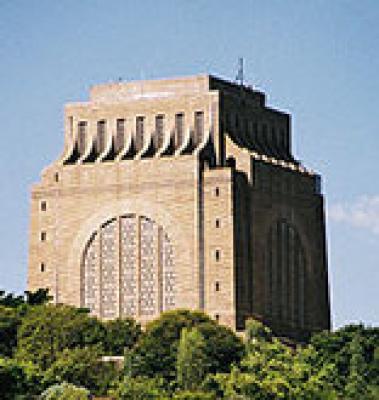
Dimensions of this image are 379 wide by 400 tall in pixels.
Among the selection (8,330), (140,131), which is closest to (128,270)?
(140,131)

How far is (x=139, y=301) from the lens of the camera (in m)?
176

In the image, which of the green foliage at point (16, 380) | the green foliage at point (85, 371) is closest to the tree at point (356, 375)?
the green foliage at point (85, 371)

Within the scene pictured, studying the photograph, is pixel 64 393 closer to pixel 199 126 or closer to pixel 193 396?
pixel 193 396

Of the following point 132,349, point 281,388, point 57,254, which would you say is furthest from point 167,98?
point 281,388

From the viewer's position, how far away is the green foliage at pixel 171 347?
512ft

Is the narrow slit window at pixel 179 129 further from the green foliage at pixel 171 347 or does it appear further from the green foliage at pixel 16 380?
the green foliage at pixel 16 380

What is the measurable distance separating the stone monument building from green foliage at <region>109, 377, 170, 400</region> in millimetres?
27153

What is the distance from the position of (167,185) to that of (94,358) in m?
25.2

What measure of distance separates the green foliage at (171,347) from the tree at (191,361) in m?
1.30

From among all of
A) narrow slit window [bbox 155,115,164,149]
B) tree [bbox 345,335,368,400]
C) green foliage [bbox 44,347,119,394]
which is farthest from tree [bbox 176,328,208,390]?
narrow slit window [bbox 155,115,164,149]

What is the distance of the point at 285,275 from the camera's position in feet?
593

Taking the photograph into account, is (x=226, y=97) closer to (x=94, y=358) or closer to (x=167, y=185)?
(x=167, y=185)

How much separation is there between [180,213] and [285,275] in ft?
38.3

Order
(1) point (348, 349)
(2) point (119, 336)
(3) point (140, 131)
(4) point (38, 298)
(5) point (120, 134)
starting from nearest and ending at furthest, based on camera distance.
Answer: (1) point (348, 349) → (2) point (119, 336) → (4) point (38, 298) → (3) point (140, 131) → (5) point (120, 134)
